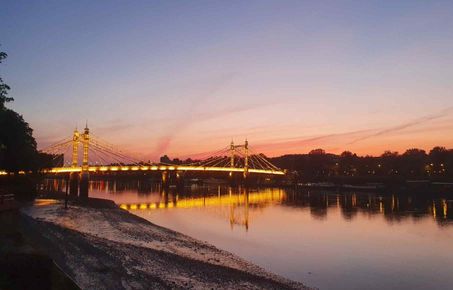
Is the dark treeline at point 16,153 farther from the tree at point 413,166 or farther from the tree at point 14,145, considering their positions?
the tree at point 413,166

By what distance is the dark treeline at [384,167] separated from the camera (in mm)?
111938

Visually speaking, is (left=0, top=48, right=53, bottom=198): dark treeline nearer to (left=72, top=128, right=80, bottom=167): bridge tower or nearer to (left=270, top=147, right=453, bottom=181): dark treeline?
(left=72, top=128, right=80, bottom=167): bridge tower

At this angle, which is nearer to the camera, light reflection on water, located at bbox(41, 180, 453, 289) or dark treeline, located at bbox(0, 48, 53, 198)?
light reflection on water, located at bbox(41, 180, 453, 289)

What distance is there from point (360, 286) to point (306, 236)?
48.5ft

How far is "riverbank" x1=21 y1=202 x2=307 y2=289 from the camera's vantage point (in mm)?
14453

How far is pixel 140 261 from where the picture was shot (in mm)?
17688

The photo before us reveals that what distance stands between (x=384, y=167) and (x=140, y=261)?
408ft

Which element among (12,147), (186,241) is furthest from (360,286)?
(12,147)

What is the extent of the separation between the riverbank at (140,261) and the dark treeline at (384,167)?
308 ft

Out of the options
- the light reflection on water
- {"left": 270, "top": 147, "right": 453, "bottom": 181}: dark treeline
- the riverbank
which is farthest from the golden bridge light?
{"left": 270, "top": 147, "right": 453, "bottom": 181}: dark treeline

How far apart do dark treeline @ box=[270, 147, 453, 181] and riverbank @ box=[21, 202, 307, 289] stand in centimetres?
9392

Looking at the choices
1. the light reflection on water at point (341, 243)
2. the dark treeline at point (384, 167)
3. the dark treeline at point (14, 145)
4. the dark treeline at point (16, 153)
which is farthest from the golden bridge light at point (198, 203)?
the dark treeline at point (384, 167)

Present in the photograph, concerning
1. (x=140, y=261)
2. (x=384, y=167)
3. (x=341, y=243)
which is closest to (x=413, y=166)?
(x=384, y=167)

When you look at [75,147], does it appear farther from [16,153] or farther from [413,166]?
[413,166]
